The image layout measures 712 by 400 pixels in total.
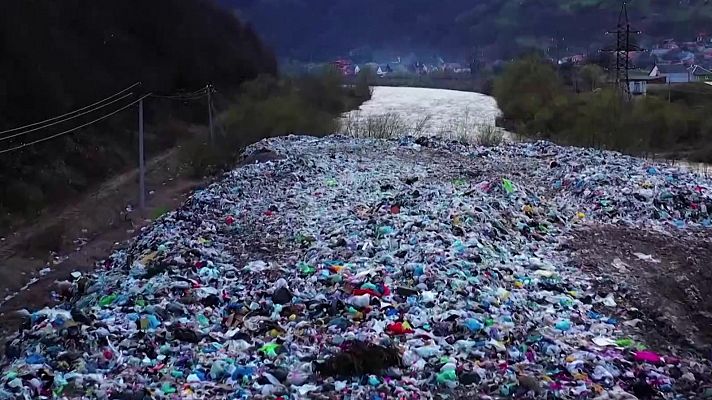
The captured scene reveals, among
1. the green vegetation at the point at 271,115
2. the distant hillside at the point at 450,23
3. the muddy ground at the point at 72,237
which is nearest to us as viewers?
the muddy ground at the point at 72,237

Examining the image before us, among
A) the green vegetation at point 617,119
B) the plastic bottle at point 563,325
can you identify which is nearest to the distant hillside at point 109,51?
the plastic bottle at point 563,325

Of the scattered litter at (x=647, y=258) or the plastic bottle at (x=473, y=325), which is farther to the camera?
the scattered litter at (x=647, y=258)

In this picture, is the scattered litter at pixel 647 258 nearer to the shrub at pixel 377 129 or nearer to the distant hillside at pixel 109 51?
the distant hillside at pixel 109 51

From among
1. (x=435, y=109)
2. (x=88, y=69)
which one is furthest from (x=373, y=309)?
(x=435, y=109)

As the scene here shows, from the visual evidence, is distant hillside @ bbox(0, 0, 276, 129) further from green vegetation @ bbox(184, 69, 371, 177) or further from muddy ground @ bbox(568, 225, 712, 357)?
muddy ground @ bbox(568, 225, 712, 357)

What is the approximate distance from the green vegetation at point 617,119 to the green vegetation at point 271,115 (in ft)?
25.5

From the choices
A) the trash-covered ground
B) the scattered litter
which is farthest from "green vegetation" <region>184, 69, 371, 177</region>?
the scattered litter

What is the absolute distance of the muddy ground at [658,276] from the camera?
19.7ft

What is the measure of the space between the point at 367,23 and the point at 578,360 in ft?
272

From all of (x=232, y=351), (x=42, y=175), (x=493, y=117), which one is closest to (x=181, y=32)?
(x=493, y=117)

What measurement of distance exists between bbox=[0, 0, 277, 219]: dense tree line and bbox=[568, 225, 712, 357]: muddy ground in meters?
10.2

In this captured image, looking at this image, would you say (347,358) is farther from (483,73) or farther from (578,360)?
(483,73)

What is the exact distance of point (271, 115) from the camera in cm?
2314

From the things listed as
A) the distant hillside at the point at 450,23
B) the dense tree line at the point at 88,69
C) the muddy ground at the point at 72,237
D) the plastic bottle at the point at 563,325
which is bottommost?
the muddy ground at the point at 72,237
